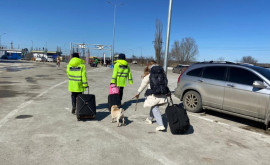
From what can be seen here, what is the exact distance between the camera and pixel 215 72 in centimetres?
629

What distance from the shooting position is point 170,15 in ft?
31.6

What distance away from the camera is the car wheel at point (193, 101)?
6492 millimetres

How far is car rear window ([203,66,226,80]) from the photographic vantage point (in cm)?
611

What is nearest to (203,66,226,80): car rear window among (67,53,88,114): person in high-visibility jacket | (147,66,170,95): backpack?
(147,66,170,95): backpack

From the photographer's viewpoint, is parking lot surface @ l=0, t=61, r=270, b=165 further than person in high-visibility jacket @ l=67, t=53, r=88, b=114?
No

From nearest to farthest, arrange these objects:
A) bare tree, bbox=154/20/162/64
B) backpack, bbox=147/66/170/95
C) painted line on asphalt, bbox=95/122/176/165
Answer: painted line on asphalt, bbox=95/122/176/165, backpack, bbox=147/66/170/95, bare tree, bbox=154/20/162/64

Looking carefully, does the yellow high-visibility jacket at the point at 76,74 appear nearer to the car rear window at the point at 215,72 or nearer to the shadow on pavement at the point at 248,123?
the car rear window at the point at 215,72

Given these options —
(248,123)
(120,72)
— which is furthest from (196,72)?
(120,72)

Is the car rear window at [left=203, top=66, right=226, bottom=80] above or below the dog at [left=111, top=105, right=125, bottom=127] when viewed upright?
above

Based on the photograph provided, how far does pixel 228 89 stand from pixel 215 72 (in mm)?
753

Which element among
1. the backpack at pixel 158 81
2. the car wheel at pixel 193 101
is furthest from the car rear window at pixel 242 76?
the backpack at pixel 158 81

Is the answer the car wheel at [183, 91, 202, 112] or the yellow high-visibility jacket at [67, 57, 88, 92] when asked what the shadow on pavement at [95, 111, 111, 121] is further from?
the car wheel at [183, 91, 202, 112]

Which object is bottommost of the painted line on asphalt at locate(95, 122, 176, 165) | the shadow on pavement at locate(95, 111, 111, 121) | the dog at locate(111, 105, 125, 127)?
the painted line on asphalt at locate(95, 122, 176, 165)

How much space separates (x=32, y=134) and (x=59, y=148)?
989 millimetres
